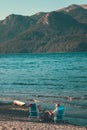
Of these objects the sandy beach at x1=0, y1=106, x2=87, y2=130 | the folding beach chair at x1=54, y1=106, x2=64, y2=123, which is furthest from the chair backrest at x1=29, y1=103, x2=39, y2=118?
the folding beach chair at x1=54, y1=106, x2=64, y2=123

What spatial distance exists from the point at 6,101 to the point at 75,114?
30.5 feet

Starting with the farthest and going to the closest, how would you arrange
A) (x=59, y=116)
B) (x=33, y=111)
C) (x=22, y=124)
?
(x=33, y=111)
(x=59, y=116)
(x=22, y=124)

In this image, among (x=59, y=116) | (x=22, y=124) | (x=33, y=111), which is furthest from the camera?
(x=33, y=111)

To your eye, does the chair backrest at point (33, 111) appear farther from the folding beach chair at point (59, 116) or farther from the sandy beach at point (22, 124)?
the folding beach chair at point (59, 116)

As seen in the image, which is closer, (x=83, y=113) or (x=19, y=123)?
(x=19, y=123)

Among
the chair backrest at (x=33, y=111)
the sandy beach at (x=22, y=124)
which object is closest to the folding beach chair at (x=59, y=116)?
the sandy beach at (x=22, y=124)

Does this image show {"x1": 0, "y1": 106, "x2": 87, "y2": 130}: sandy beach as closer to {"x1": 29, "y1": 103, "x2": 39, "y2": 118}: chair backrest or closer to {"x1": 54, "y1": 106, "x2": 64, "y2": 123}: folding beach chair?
{"x1": 29, "y1": 103, "x2": 39, "y2": 118}: chair backrest

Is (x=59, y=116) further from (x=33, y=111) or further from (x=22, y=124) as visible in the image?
(x=22, y=124)

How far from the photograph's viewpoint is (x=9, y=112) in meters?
29.8

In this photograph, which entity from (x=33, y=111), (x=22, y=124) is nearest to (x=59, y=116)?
(x=33, y=111)

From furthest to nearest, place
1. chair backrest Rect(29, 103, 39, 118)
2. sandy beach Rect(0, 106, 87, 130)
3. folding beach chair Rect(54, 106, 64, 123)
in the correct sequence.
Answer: chair backrest Rect(29, 103, 39, 118) < folding beach chair Rect(54, 106, 64, 123) < sandy beach Rect(0, 106, 87, 130)

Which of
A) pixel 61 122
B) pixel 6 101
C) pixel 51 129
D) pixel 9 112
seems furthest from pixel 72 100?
pixel 51 129

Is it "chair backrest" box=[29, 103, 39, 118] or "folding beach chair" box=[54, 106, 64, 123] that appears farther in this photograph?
"chair backrest" box=[29, 103, 39, 118]

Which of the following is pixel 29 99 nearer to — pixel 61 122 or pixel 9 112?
pixel 9 112
